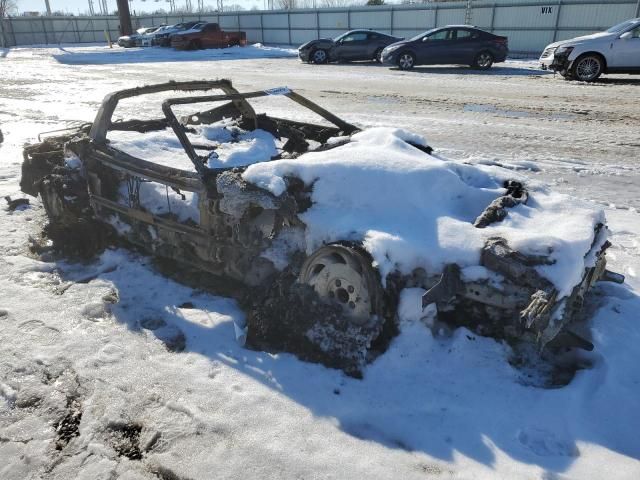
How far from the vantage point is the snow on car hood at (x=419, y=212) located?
2.99m

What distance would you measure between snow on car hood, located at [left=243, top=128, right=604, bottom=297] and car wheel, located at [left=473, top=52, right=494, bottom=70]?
15188 millimetres

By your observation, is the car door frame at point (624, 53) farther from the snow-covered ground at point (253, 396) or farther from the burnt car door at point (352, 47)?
the snow-covered ground at point (253, 396)

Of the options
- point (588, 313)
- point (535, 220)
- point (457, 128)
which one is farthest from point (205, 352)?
point (457, 128)

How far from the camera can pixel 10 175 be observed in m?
7.14

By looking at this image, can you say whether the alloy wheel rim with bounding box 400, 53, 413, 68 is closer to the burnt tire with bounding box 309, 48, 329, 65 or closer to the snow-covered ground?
the burnt tire with bounding box 309, 48, 329, 65

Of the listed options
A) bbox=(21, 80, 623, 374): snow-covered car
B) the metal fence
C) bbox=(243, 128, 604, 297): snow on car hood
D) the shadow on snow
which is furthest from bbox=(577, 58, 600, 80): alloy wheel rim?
the shadow on snow

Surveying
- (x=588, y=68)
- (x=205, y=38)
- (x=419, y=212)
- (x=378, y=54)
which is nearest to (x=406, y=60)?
(x=378, y=54)

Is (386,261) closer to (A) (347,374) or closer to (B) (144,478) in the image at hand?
(A) (347,374)

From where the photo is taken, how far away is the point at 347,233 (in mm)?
3174

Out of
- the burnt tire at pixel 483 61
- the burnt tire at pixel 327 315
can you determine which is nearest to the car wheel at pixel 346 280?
the burnt tire at pixel 327 315

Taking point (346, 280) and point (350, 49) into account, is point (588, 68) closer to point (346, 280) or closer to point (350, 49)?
point (350, 49)

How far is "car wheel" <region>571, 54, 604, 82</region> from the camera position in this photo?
13781 millimetres

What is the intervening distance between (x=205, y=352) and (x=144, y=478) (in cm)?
99

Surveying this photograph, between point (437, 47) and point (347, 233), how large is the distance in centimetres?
1627
